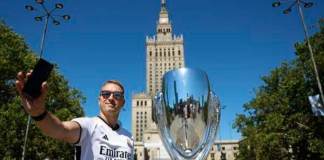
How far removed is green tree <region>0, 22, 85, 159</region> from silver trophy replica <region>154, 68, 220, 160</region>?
1979cm

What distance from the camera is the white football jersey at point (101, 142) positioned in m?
3.07

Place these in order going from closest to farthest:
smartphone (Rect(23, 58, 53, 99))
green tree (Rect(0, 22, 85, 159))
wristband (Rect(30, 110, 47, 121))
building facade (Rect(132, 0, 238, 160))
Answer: smartphone (Rect(23, 58, 53, 99))
wristband (Rect(30, 110, 47, 121))
green tree (Rect(0, 22, 85, 159))
building facade (Rect(132, 0, 238, 160))

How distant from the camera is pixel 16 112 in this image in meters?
22.0

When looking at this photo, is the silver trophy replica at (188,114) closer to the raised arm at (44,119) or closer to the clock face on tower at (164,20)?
the raised arm at (44,119)

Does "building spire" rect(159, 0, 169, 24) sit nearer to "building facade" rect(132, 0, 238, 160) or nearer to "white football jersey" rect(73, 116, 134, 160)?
"building facade" rect(132, 0, 238, 160)

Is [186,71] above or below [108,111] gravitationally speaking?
above

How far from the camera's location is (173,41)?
142m

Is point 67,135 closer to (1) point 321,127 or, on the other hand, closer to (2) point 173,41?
(1) point 321,127

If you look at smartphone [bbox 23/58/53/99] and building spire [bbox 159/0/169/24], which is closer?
smartphone [bbox 23/58/53/99]

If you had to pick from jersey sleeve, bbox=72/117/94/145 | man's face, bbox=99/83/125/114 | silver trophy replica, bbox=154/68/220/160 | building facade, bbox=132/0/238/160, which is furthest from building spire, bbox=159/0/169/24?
jersey sleeve, bbox=72/117/94/145

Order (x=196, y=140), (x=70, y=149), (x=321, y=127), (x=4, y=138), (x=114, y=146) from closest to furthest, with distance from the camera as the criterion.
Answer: (x=114, y=146) → (x=196, y=140) → (x=4, y=138) → (x=321, y=127) → (x=70, y=149)

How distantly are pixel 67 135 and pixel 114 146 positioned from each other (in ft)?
2.07

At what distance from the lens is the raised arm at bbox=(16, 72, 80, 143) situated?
226 cm

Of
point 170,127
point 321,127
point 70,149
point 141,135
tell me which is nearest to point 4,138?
point 70,149
